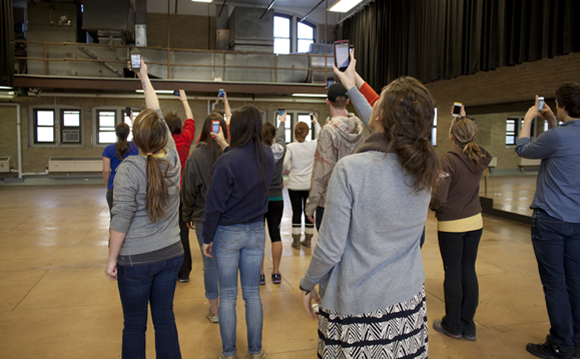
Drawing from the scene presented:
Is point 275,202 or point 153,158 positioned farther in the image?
point 275,202

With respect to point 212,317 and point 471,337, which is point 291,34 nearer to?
point 212,317

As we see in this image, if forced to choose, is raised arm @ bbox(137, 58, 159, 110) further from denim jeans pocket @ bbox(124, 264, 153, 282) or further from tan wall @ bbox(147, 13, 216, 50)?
tan wall @ bbox(147, 13, 216, 50)

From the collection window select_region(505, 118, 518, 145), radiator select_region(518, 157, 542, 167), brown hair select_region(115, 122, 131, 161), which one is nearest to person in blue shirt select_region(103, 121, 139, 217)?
brown hair select_region(115, 122, 131, 161)

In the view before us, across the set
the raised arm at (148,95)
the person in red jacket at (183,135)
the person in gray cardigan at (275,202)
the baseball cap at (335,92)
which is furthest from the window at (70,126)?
the baseball cap at (335,92)

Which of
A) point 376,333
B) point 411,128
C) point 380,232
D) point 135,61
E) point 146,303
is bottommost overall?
point 146,303

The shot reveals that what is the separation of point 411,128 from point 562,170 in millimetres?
1924

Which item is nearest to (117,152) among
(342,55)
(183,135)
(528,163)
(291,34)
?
(183,135)

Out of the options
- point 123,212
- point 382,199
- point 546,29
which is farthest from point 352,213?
point 546,29

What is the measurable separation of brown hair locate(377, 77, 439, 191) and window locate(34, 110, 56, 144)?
16012 millimetres

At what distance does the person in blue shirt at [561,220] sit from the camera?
2650mm

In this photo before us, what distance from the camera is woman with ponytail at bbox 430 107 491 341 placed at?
2.86 meters

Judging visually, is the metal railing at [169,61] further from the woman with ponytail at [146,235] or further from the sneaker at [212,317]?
the woman with ponytail at [146,235]

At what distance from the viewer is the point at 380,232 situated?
1436 mm

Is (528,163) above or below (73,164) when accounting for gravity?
above
